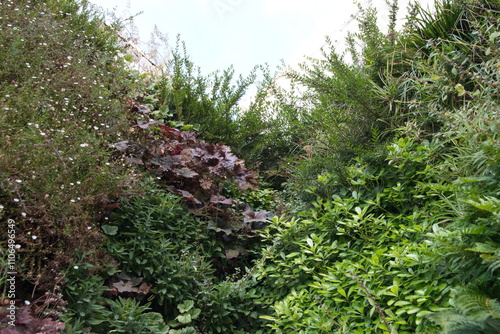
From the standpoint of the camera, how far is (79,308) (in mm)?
1808

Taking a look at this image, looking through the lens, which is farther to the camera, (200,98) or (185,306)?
(200,98)

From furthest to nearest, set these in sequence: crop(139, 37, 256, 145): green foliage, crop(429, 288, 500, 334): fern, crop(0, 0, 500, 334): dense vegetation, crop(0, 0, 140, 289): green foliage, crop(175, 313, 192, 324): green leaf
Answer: crop(139, 37, 256, 145): green foliage < crop(175, 313, 192, 324): green leaf < crop(0, 0, 140, 289): green foliage < crop(0, 0, 500, 334): dense vegetation < crop(429, 288, 500, 334): fern

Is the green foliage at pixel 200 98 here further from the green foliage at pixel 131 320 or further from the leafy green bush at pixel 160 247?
the green foliage at pixel 131 320

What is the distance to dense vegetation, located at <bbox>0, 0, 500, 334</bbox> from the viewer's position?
170 cm

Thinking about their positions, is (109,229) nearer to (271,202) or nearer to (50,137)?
(50,137)

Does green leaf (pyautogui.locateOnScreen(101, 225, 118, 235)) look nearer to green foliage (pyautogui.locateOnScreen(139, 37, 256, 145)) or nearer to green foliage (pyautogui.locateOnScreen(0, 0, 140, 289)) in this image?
green foliage (pyautogui.locateOnScreen(0, 0, 140, 289))

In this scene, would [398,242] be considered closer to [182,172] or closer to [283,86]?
[182,172]

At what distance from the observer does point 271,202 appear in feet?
11.8

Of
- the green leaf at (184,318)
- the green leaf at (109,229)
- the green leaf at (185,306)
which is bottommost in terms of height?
the green leaf at (184,318)

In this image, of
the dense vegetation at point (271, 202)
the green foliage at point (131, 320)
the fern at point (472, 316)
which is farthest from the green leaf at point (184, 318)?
the fern at point (472, 316)

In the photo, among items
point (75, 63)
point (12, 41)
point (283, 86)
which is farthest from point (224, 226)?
point (283, 86)

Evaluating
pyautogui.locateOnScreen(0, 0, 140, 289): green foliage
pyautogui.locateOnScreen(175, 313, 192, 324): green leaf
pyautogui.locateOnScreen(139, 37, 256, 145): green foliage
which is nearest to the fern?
pyautogui.locateOnScreen(175, 313, 192, 324): green leaf

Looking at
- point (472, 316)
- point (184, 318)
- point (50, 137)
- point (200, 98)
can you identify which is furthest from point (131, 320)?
point (200, 98)

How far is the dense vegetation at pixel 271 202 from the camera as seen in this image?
1.70 meters
